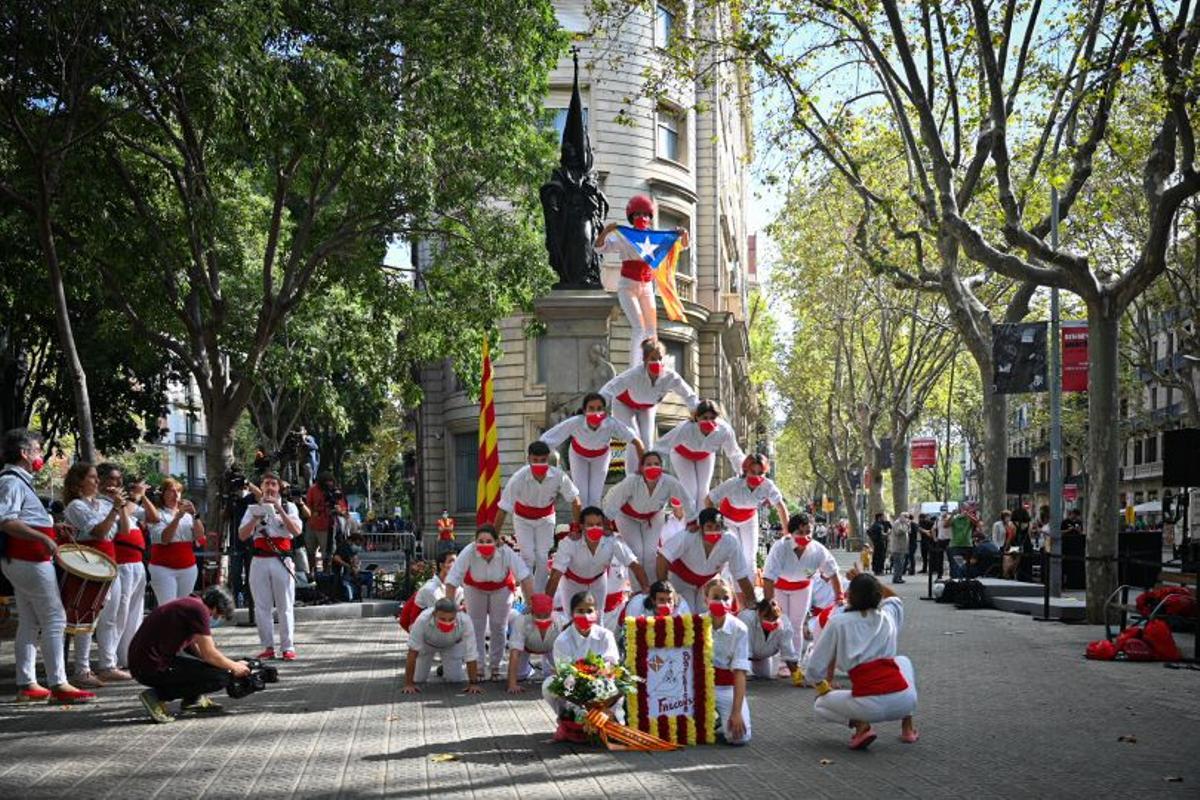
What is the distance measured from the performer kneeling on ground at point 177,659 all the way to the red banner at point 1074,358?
19939 mm

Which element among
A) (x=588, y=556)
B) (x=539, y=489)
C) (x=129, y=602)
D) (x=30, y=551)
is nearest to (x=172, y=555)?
(x=129, y=602)

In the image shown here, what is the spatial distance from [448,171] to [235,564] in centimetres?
716

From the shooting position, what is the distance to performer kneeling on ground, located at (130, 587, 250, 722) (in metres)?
10.9

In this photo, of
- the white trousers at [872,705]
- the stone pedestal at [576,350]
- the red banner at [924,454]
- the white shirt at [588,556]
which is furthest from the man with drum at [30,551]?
the red banner at [924,454]

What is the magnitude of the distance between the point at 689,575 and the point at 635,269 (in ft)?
14.7

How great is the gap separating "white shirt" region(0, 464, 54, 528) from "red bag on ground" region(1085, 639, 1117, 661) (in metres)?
11.2

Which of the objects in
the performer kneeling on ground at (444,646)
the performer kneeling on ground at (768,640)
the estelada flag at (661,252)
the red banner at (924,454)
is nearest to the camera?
the performer kneeling on ground at (444,646)

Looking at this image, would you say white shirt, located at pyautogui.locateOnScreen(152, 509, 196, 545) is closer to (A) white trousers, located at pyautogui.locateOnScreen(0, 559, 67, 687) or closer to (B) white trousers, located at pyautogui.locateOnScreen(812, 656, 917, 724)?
(A) white trousers, located at pyautogui.locateOnScreen(0, 559, 67, 687)

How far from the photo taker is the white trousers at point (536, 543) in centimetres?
1435

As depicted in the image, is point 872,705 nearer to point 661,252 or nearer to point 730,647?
point 730,647

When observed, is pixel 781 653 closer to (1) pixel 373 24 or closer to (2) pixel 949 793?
(2) pixel 949 793

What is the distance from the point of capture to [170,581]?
14.1 metres

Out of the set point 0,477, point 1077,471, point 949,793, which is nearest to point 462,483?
point 0,477

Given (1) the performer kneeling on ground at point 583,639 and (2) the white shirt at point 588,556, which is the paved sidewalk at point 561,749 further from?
(2) the white shirt at point 588,556
